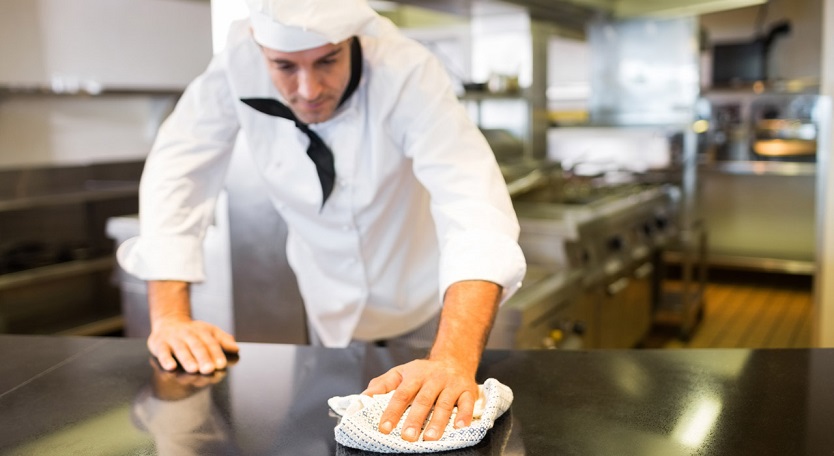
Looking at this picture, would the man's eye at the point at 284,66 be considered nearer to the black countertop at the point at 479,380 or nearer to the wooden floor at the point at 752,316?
the black countertop at the point at 479,380

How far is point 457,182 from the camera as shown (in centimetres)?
149

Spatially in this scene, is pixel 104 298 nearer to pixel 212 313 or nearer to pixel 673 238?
pixel 212 313

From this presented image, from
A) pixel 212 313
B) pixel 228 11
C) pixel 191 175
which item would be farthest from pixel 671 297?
pixel 191 175

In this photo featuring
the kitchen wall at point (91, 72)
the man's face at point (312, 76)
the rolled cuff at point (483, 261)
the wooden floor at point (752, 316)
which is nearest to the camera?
the rolled cuff at point (483, 261)

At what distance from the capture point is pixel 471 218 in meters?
1.42

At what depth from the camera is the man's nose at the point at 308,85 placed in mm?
1475

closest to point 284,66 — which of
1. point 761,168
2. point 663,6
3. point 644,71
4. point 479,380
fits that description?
point 479,380

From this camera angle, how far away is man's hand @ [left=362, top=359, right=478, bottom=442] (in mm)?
1006

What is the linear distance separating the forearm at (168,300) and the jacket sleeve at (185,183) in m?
0.02

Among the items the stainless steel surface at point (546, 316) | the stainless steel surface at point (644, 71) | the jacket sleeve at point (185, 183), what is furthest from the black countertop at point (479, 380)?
the stainless steel surface at point (644, 71)

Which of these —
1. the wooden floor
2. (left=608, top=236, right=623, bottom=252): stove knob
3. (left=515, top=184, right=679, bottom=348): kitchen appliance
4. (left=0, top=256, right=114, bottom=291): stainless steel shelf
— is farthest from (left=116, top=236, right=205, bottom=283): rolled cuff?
the wooden floor

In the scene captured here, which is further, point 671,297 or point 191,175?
point 671,297

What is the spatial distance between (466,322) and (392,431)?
0.30 metres

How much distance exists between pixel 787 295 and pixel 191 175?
16.8ft
